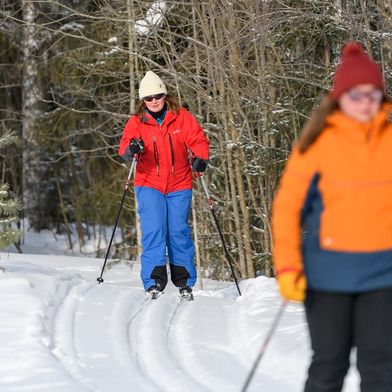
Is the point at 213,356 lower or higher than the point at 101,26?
lower

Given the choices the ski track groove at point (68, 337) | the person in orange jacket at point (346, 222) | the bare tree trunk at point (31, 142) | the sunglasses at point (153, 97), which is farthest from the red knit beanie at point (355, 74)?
the bare tree trunk at point (31, 142)

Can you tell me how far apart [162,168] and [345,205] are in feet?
14.9

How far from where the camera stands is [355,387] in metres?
5.20

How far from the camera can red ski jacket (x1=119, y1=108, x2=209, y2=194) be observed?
26.8 feet

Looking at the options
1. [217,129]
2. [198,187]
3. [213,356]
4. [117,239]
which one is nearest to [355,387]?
[213,356]

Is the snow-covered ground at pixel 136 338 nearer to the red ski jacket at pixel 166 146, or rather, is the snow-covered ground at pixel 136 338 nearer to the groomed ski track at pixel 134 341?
the groomed ski track at pixel 134 341

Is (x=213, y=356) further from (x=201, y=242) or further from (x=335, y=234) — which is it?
(x=201, y=242)

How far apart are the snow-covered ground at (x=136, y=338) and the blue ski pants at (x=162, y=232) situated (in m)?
0.21

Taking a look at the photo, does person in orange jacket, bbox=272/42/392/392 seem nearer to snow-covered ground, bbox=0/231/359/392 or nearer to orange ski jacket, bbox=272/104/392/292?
orange ski jacket, bbox=272/104/392/292

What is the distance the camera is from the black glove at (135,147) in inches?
316

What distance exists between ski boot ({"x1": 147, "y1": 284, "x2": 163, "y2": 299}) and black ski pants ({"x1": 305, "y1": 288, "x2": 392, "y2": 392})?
426 cm

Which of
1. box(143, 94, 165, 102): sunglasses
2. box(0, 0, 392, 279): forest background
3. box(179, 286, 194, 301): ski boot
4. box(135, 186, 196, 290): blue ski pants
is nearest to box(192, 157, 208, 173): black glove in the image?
box(135, 186, 196, 290): blue ski pants

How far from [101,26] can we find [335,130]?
34.4 feet

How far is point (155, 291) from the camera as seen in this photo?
820 cm
